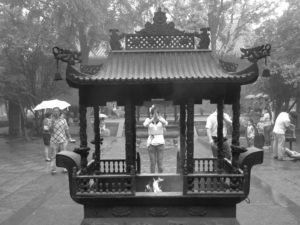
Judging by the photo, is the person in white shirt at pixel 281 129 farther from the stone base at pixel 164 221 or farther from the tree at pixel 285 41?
the stone base at pixel 164 221

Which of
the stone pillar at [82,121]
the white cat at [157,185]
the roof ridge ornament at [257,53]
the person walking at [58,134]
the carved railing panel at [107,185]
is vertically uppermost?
the roof ridge ornament at [257,53]

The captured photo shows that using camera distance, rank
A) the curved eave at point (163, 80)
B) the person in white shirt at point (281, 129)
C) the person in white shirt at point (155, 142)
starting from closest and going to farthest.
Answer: the curved eave at point (163, 80), the person in white shirt at point (155, 142), the person in white shirt at point (281, 129)

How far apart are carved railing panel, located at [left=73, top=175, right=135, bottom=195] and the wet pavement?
153 centimetres

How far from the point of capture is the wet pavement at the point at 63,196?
23.3 ft

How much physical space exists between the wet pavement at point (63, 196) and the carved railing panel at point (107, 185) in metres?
1.53

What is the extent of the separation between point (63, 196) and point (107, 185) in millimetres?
3548

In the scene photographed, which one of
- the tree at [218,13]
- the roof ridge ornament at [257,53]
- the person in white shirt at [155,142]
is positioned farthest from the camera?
the tree at [218,13]

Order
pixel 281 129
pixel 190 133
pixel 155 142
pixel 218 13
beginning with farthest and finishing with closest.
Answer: pixel 218 13 → pixel 281 129 → pixel 155 142 → pixel 190 133

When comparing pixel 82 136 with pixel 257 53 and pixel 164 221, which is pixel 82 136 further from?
pixel 257 53

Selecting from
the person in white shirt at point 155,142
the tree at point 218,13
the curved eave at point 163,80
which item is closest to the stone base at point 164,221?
the curved eave at point 163,80

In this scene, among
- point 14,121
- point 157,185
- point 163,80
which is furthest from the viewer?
point 14,121

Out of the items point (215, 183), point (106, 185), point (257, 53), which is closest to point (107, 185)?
point (106, 185)

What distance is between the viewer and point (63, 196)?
8844 mm

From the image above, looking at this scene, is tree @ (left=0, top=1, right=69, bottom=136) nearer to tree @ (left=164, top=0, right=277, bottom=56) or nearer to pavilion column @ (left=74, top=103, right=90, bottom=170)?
A: tree @ (left=164, top=0, right=277, bottom=56)
